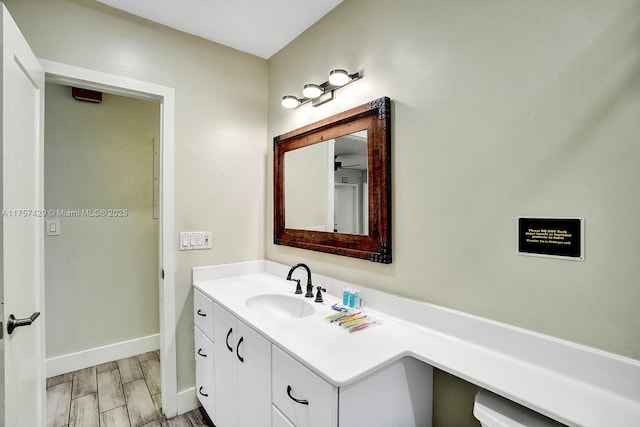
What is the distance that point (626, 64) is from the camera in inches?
32.2

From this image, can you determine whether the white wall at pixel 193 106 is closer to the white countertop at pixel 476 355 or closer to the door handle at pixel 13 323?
the white countertop at pixel 476 355

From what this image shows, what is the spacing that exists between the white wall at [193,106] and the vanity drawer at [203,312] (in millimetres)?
92

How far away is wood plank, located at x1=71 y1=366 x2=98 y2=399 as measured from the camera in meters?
2.14

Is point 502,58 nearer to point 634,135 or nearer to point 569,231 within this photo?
point 634,135

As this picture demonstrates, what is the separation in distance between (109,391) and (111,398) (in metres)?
0.11

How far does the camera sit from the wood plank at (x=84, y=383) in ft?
7.02

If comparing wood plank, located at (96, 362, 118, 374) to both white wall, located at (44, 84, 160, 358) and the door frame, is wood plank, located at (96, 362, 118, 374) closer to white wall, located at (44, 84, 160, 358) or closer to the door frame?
white wall, located at (44, 84, 160, 358)

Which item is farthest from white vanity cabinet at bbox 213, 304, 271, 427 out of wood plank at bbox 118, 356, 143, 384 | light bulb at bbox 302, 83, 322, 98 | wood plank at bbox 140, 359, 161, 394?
light bulb at bbox 302, 83, 322, 98

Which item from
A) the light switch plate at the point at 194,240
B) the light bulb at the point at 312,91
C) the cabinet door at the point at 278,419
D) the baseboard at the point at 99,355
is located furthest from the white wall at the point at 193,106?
the cabinet door at the point at 278,419

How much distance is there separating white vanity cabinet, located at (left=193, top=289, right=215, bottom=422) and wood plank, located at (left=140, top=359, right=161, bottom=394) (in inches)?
19.3

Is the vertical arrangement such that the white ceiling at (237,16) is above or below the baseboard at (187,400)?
above

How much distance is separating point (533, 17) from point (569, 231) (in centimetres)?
69

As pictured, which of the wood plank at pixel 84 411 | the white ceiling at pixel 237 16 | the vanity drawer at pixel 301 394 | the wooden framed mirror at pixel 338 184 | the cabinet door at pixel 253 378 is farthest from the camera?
the wood plank at pixel 84 411

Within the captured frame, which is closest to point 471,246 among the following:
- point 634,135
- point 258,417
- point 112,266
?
point 634,135
